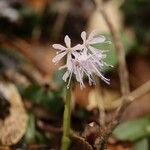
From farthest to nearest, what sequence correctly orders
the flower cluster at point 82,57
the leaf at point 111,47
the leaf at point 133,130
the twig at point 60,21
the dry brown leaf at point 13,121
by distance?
the twig at point 60,21
the leaf at point 111,47
the leaf at point 133,130
the dry brown leaf at point 13,121
the flower cluster at point 82,57

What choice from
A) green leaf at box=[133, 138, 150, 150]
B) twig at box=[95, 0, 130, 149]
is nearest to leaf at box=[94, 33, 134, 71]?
→ twig at box=[95, 0, 130, 149]

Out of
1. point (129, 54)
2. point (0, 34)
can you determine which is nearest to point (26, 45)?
point (0, 34)

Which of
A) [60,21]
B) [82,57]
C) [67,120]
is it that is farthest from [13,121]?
[60,21]

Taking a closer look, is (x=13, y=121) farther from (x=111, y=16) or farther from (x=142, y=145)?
(x=111, y=16)

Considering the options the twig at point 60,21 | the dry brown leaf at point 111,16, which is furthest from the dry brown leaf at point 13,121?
the dry brown leaf at point 111,16

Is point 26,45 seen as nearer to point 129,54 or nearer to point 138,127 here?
point 129,54

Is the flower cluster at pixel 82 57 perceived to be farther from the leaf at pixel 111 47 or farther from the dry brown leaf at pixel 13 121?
the leaf at pixel 111 47
